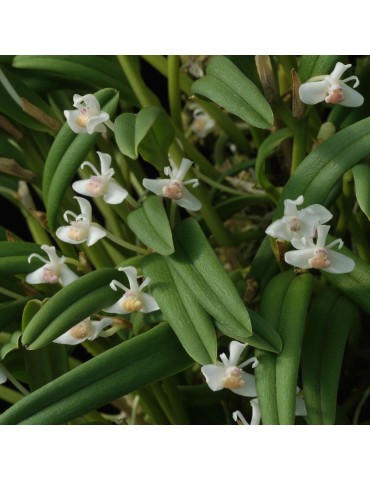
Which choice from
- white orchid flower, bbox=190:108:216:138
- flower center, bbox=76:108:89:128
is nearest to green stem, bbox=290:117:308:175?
flower center, bbox=76:108:89:128

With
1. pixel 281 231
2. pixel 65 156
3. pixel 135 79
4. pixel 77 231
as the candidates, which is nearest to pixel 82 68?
pixel 135 79

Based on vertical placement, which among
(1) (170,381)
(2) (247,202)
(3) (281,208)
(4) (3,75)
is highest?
(4) (3,75)

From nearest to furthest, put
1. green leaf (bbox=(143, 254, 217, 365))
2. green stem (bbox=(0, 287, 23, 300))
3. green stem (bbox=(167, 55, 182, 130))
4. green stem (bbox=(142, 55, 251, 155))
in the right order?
green leaf (bbox=(143, 254, 217, 365)) → green stem (bbox=(0, 287, 23, 300)) → green stem (bbox=(167, 55, 182, 130)) → green stem (bbox=(142, 55, 251, 155))

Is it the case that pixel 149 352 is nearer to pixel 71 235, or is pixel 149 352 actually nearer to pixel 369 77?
pixel 71 235

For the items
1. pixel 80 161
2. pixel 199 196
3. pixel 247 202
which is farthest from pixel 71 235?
pixel 247 202

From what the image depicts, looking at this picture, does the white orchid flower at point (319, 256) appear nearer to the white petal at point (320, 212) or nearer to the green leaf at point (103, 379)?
the white petal at point (320, 212)

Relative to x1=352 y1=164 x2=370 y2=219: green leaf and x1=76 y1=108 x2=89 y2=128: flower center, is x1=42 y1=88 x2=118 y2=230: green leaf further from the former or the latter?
x1=352 y1=164 x2=370 y2=219: green leaf
